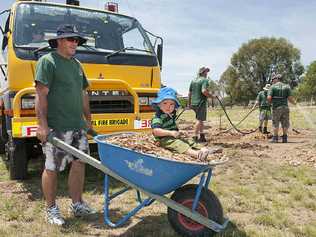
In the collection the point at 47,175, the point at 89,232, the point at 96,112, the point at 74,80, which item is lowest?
the point at 89,232

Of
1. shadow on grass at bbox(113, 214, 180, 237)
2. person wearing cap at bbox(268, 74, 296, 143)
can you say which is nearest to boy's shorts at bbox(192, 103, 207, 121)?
person wearing cap at bbox(268, 74, 296, 143)

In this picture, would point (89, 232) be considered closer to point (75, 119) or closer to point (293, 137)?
point (75, 119)

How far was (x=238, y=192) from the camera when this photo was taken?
5.40 meters

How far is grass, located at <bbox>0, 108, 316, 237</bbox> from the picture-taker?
4.05 metres

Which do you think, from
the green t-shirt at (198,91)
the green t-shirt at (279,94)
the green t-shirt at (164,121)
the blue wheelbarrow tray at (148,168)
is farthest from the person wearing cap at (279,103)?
the blue wheelbarrow tray at (148,168)

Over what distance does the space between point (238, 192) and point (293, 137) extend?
729cm

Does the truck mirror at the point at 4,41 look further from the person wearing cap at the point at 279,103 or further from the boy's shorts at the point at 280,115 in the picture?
the boy's shorts at the point at 280,115

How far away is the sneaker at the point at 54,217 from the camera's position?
165 inches

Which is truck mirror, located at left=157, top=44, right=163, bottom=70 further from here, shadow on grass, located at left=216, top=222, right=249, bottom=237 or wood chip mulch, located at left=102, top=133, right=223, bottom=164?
shadow on grass, located at left=216, top=222, right=249, bottom=237

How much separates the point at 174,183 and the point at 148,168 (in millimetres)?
249

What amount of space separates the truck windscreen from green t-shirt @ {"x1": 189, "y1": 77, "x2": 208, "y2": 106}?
336 centimetres

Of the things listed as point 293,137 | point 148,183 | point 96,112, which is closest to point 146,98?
point 96,112

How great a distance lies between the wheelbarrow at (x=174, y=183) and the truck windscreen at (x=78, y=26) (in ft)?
8.67

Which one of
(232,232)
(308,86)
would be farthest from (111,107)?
(308,86)
